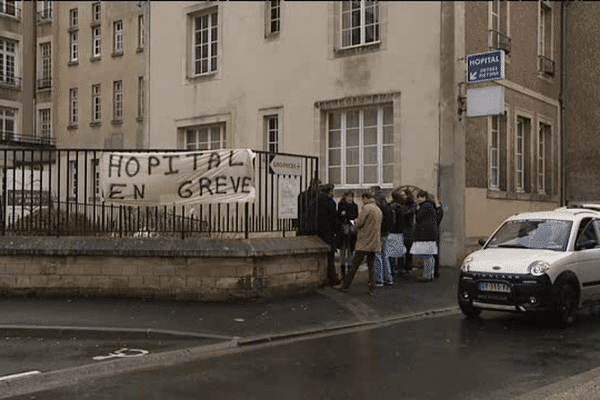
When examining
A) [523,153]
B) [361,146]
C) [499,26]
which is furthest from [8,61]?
[523,153]

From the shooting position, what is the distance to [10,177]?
39.8 feet

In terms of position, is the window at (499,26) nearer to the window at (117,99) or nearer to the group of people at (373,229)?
the group of people at (373,229)

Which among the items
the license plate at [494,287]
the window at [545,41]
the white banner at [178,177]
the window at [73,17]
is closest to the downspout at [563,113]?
the window at [545,41]

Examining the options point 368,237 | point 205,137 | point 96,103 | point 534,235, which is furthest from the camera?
point 96,103

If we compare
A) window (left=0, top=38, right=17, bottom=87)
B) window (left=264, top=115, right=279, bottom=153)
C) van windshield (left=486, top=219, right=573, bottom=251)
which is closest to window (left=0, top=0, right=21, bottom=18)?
Result: window (left=0, top=38, right=17, bottom=87)

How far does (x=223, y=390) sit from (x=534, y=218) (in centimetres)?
682

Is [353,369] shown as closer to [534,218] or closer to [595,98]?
[534,218]

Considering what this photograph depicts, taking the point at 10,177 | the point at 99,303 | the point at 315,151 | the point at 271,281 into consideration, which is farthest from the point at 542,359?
the point at 315,151

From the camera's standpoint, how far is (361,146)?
62.1 feet

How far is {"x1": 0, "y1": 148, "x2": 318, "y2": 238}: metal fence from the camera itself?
38.8 ft

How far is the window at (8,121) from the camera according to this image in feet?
128

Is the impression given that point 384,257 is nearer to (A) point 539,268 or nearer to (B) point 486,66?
(A) point 539,268

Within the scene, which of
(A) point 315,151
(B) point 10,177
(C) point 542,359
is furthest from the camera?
(A) point 315,151

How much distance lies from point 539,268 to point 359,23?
11.0 m
